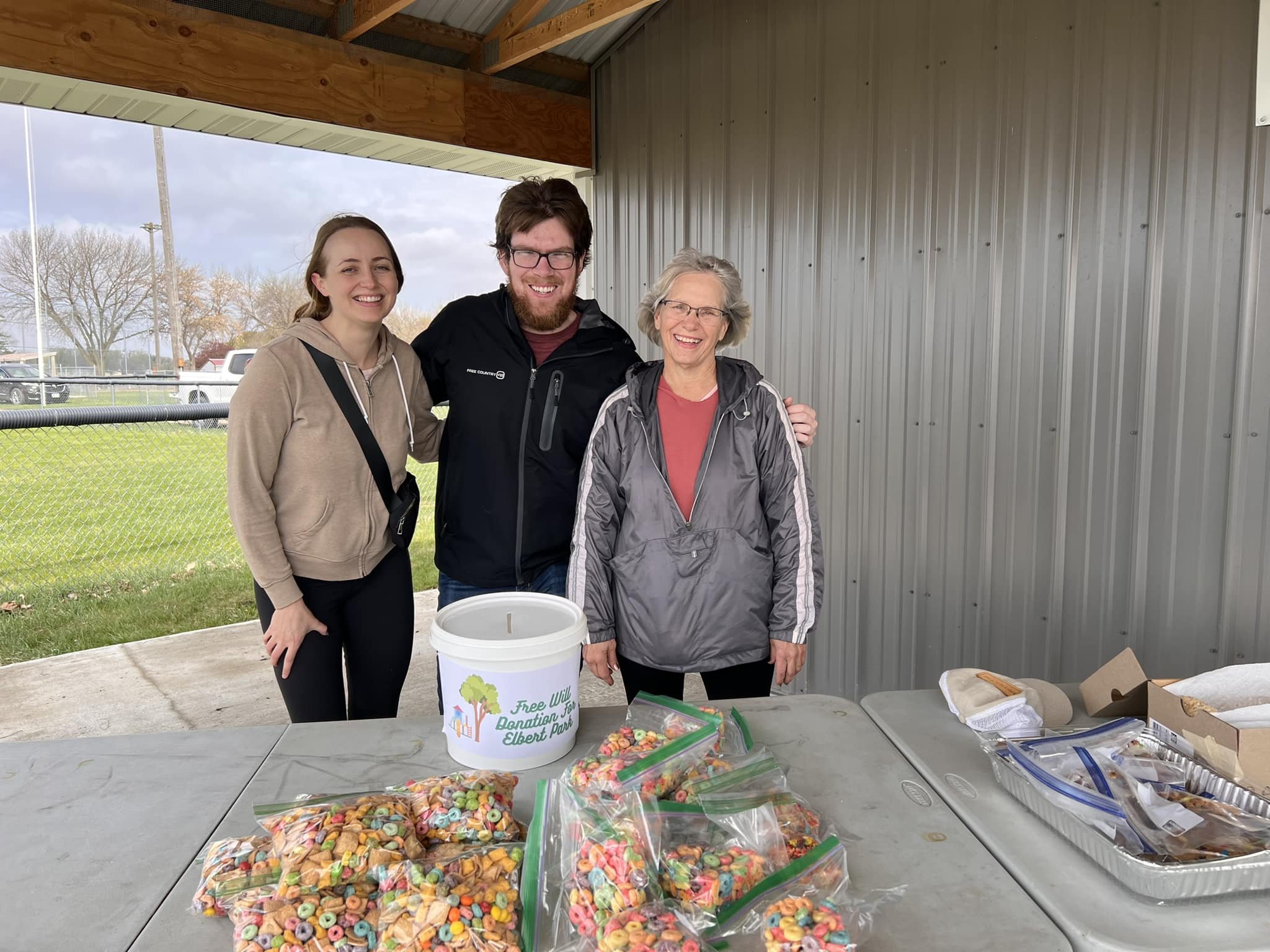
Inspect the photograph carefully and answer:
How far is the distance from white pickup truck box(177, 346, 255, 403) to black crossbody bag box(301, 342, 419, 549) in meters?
2.49

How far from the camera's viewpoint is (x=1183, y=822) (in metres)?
1.02

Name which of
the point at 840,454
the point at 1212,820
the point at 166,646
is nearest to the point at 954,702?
the point at 1212,820

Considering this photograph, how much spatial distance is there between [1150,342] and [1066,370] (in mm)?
246

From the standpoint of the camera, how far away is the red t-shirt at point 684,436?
1.85m

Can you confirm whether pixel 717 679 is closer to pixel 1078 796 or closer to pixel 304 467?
pixel 1078 796

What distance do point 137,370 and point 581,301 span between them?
14495 millimetres

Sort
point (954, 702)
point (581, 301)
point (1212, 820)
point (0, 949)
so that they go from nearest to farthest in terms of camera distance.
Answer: point (0, 949)
point (1212, 820)
point (954, 702)
point (581, 301)

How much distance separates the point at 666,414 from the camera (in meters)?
1.91

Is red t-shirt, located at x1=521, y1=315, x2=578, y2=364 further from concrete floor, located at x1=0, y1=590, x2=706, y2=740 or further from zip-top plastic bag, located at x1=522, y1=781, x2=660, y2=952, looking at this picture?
concrete floor, located at x1=0, y1=590, x2=706, y2=740

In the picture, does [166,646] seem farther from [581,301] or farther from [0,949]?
[0,949]

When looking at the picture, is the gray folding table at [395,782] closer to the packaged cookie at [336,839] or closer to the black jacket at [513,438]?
the packaged cookie at [336,839]

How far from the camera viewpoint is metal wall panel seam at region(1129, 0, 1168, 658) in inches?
85.4

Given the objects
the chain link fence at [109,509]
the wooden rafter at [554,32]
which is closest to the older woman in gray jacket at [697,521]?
the wooden rafter at [554,32]

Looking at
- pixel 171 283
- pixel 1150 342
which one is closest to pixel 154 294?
pixel 171 283
